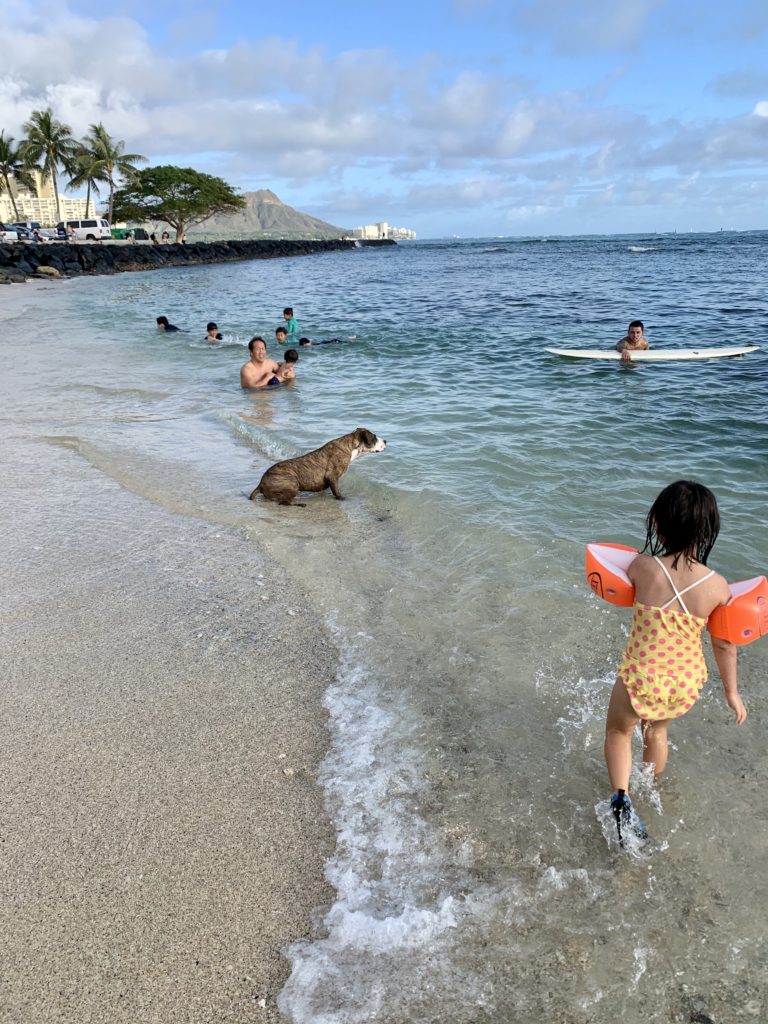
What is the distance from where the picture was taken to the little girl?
2.76m

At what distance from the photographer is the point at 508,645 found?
464cm

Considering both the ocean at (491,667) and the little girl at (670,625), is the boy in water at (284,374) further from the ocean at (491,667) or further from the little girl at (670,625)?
the little girl at (670,625)

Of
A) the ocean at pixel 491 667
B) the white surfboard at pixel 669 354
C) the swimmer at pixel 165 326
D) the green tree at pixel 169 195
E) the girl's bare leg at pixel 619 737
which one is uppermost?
the green tree at pixel 169 195

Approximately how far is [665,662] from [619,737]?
453mm

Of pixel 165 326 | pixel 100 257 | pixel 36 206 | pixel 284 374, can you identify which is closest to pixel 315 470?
pixel 284 374

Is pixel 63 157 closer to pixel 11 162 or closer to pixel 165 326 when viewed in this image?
pixel 11 162

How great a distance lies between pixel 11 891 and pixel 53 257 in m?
54.8

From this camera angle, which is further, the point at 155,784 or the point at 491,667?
the point at 491,667

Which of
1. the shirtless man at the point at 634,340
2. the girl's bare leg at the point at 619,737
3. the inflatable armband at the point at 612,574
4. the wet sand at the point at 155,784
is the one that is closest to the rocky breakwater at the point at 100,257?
the shirtless man at the point at 634,340

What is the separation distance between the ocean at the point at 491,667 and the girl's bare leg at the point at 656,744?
0.11m

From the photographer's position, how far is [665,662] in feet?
9.47

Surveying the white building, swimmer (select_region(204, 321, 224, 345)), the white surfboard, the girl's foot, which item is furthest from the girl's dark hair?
the white building

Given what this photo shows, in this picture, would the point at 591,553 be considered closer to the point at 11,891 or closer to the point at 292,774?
the point at 292,774

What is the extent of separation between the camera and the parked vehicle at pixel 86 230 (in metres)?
68.8
